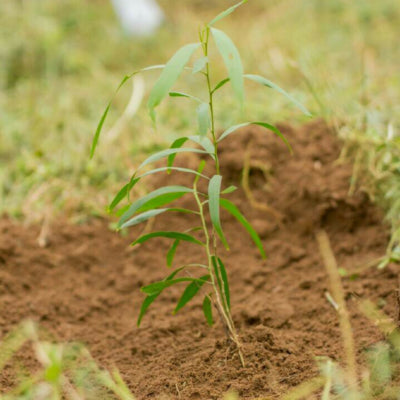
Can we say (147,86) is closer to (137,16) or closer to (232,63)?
(137,16)

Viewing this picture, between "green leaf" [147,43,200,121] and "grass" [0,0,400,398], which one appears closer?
"green leaf" [147,43,200,121]

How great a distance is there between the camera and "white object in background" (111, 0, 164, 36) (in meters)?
5.79

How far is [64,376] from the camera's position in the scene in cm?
169

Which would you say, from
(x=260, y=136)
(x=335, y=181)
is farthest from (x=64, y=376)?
(x=260, y=136)

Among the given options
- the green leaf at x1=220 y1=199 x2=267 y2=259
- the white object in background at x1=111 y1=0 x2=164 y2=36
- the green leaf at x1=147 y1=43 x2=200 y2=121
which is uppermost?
the white object in background at x1=111 y1=0 x2=164 y2=36

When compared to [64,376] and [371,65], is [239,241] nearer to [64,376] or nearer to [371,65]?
[64,376]

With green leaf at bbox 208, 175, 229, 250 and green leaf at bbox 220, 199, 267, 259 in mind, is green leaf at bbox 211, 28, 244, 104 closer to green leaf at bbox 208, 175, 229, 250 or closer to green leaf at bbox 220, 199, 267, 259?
green leaf at bbox 208, 175, 229, 250

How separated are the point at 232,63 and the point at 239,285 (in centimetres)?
125

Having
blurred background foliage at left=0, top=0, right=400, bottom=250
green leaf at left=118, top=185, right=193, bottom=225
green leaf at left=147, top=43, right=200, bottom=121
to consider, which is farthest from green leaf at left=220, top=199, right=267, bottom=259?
blurred background foliage at left=0, top=0, right=400, bottom=250

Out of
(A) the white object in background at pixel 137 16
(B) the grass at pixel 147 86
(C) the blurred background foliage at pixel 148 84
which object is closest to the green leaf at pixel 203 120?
(B) the grass at pixel 147 86

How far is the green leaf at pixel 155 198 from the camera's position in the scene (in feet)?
4.83

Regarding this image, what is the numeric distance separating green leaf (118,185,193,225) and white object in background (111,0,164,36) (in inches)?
174

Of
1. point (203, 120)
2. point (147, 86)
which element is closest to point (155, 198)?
point (203, 120)

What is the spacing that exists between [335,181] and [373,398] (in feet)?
4.25
